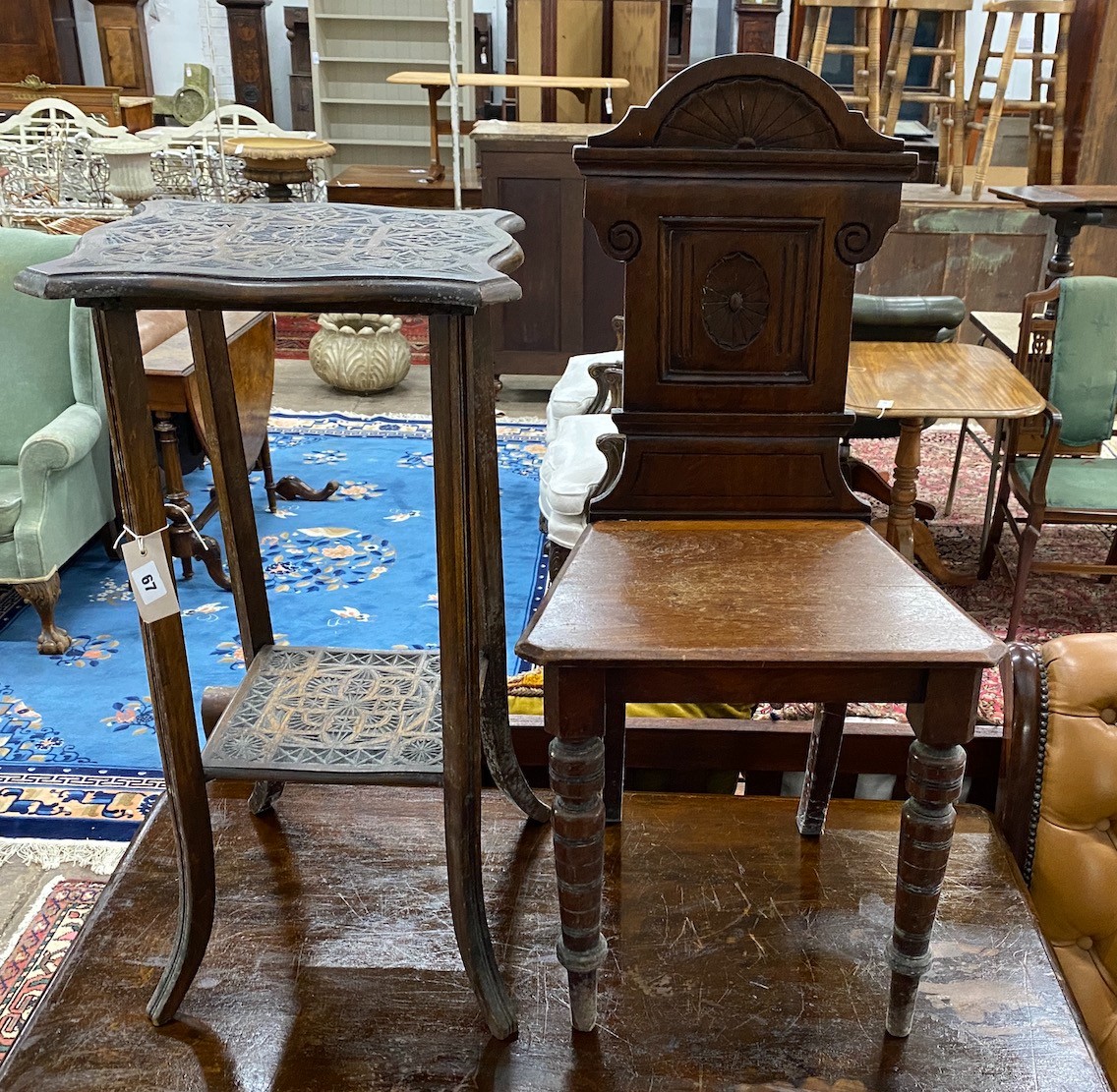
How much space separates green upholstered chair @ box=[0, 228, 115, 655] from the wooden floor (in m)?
1.74

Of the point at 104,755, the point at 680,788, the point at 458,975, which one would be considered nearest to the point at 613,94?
the point at 104,755

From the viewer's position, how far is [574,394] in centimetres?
369

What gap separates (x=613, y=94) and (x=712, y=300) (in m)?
5.72

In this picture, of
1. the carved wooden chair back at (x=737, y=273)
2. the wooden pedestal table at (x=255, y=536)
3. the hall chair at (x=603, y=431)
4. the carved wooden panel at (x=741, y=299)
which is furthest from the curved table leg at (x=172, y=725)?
the hall chair at (x=603, y=431)

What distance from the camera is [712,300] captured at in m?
1.54

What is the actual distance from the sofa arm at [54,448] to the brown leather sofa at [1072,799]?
263cm

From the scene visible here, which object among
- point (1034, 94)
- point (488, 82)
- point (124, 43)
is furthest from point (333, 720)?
point (124, 43)

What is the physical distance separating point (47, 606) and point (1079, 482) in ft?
10.3

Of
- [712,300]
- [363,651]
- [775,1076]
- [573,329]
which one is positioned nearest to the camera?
[775,1076]

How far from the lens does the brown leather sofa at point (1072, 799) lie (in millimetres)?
1424

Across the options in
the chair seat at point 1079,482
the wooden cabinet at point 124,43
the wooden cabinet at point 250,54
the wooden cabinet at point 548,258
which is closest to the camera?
the chair seat at point 1079,482

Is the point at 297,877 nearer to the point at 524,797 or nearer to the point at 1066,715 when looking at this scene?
the point at 524,797

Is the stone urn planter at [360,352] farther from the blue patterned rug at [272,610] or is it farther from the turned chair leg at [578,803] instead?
the turned chair leg at [578,803]

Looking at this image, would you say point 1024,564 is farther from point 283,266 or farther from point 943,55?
point 943,55
